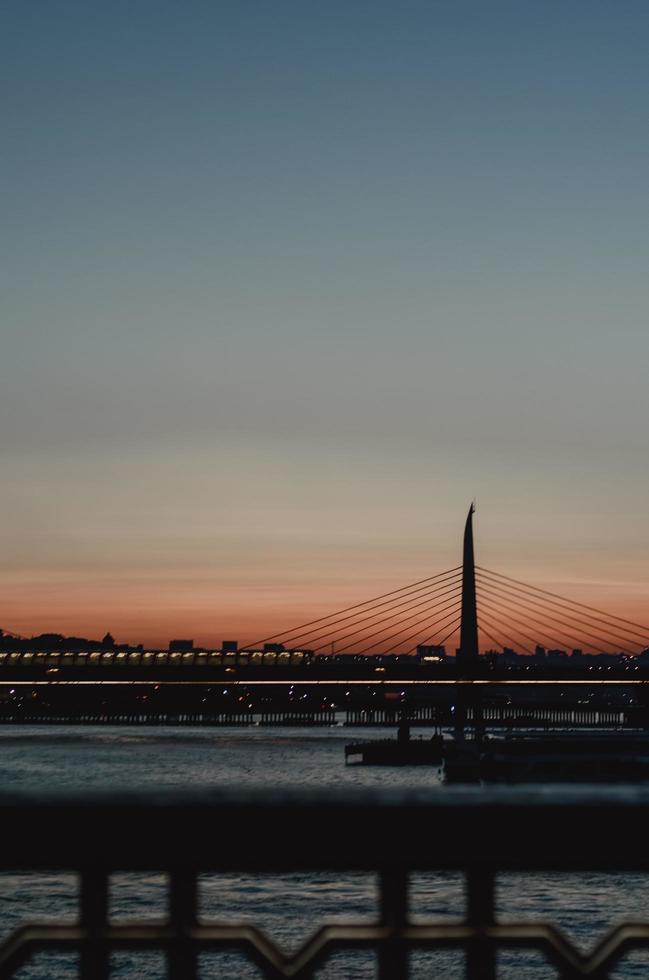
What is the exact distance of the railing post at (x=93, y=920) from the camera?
1540 millimetres

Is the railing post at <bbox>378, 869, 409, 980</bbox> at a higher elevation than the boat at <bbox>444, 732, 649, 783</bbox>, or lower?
higher

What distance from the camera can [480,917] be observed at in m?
1.57

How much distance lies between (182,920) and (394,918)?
0.85 feet

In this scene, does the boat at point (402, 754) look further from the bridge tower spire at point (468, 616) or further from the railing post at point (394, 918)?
the railing post at point (394, 918)

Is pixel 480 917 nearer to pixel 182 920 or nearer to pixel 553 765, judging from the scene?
pixel 182 920

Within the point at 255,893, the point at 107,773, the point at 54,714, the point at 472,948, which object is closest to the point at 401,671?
the point at 107,773

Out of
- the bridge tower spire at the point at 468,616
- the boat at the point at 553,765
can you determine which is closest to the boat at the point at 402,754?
the bridge tower spire at the point at 468,616

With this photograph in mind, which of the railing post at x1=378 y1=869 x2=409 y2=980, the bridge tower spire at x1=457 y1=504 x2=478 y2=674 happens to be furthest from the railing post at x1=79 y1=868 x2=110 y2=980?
the bridge tower spire at x1=457 y1=504 x2=478 y2=674

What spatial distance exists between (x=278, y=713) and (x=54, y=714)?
28.3m

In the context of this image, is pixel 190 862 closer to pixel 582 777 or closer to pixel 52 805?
pixel 52 805

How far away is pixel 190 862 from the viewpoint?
151 centimetres

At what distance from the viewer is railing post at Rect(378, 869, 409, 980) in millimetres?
1547

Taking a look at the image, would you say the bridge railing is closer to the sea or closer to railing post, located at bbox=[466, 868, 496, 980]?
railing post, located at bbox=[466, 868, 496, 980]

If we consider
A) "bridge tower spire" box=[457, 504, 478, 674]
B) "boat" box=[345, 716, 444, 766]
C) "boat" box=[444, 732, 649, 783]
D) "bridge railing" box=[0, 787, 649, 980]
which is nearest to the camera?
"bridge railing" box=[0, 787, 649, 980]
